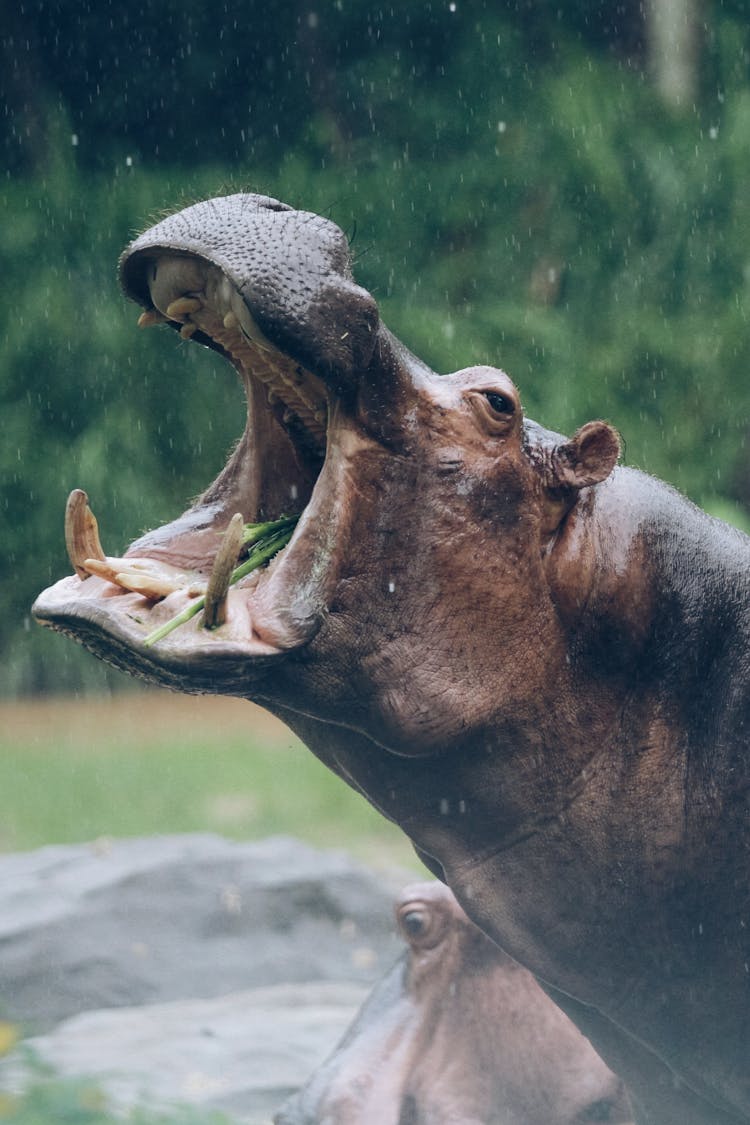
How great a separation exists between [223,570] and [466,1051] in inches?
64.4

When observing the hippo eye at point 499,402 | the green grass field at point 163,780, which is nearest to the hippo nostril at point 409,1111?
the hippo eye at point 499,402

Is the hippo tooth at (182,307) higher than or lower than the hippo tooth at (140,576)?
higher

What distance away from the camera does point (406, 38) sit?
39.4ft

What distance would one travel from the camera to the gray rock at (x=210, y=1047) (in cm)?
362

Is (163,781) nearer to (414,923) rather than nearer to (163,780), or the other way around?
(163,780)

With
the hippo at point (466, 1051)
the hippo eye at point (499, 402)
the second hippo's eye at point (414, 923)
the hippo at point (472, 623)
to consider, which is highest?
the hippo eye at point (499, 402)

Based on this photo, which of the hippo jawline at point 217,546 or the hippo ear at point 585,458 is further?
the hippo ear at point 585,458

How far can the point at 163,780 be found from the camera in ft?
37.0

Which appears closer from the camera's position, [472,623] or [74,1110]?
[472,623]

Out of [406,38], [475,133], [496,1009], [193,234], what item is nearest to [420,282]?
[475,133]

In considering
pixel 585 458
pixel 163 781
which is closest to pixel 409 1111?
pixel 585 458

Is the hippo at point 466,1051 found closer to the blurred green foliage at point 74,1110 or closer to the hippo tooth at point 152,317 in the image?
the blurred green foliage at point 74,1110

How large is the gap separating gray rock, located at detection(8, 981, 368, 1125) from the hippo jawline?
1600 mm

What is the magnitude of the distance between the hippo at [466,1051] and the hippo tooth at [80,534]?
4.40 ft
